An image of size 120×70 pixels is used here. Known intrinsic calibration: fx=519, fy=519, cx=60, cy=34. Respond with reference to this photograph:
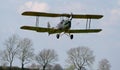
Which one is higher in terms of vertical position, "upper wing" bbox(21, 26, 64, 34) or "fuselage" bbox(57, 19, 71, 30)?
"fuselage" bbox(57, 19, 71, 30)

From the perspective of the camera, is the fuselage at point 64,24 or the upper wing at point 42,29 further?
the upper wing at point 42,29

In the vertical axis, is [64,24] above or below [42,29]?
above

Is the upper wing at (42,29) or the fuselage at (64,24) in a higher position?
the fuselage at (64,24)

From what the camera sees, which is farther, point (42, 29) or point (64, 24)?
point (42, 29)

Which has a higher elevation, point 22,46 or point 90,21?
point 90,21

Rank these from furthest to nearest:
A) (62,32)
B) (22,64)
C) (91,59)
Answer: (91,59) → (22,64) → (62,32)

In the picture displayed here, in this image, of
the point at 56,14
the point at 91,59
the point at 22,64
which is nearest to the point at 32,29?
the point at 56,14

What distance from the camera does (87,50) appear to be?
192 metres

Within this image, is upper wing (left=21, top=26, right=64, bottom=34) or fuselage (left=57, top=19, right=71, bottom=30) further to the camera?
upper wing (left=21, top=26, right=64, bottom=34)

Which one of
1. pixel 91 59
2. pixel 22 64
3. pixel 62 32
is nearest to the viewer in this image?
pixel 62 32

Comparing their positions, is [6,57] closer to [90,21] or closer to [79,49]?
[79,49]

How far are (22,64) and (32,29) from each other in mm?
81135

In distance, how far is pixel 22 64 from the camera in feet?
545

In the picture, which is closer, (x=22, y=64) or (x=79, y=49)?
(x=22, y=64)
